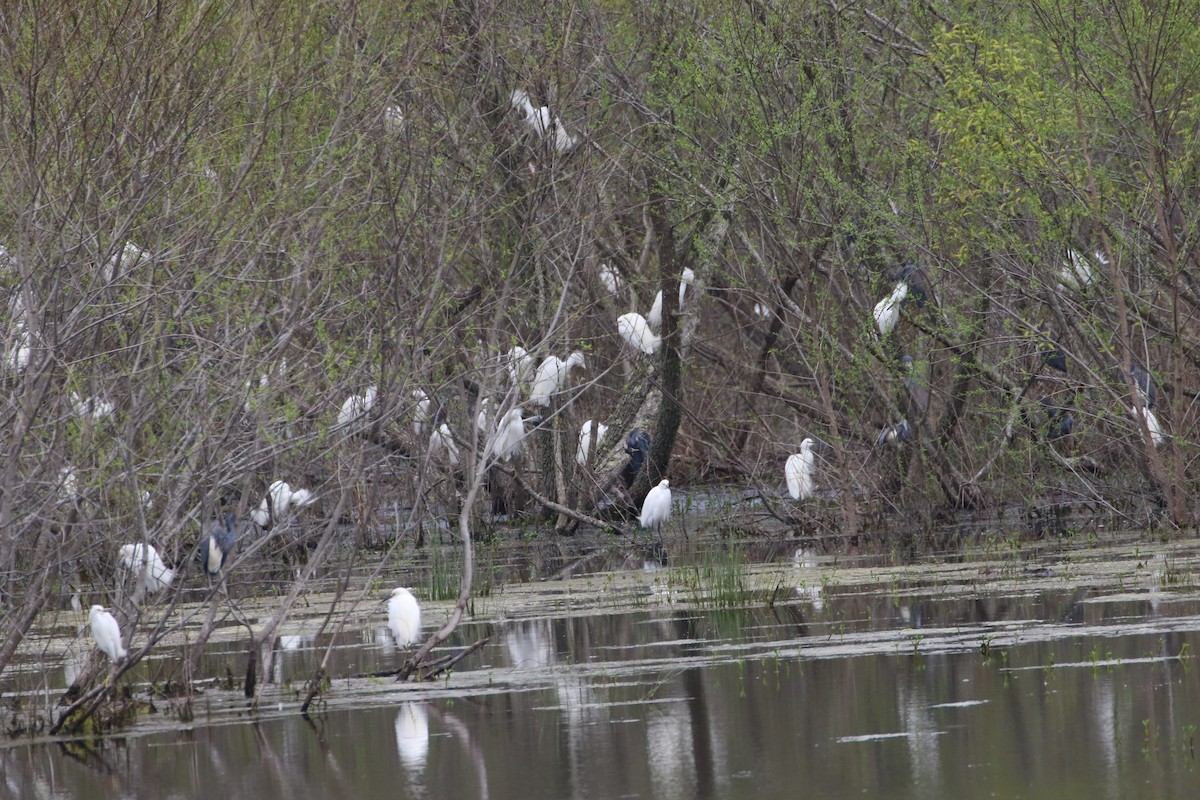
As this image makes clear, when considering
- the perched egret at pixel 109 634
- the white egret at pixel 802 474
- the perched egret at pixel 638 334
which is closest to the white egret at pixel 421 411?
the perched egret at pixel 638 334

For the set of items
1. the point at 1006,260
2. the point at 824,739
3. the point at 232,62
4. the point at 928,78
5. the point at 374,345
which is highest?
the point at 928,78

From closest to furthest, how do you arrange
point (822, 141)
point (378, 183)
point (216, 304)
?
point (216, 304) → point (378, 183) → point (822, 141)

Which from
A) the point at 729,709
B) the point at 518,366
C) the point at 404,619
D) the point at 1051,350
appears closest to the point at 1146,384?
the point at 1051,350

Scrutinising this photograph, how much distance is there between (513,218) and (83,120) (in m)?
5.87

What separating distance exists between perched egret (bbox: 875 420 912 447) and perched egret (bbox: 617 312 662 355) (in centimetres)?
191

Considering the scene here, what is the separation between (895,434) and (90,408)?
26.7 ft

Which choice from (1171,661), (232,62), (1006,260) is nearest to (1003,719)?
(1171,661)

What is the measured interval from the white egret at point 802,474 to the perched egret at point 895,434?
701mm

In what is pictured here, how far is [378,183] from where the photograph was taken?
994cm

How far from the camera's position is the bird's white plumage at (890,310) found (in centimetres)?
1294

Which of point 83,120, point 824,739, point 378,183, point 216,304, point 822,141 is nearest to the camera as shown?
point 824,739

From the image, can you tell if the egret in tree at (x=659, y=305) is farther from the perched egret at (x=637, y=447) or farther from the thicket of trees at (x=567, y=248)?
the perched egret at (x=637, y=447)

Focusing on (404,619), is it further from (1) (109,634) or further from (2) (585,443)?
(2) (585,443)

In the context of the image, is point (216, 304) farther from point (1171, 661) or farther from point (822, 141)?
point (822, 141)
